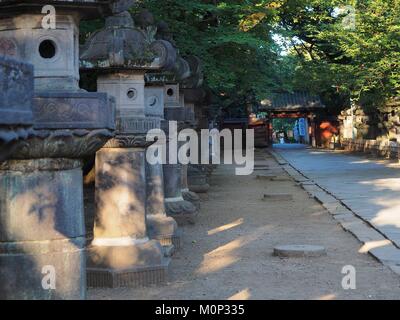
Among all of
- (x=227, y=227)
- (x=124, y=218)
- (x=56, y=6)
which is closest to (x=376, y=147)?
(x=227, y=227)

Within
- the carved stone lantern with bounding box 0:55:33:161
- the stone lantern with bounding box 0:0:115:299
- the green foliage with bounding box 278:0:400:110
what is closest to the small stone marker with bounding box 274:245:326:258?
the stone lantern with bounding box 0:0:115:299

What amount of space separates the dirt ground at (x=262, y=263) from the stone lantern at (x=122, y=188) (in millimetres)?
242

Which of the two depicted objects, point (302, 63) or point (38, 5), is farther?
point (302, 63)

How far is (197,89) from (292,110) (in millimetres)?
41827

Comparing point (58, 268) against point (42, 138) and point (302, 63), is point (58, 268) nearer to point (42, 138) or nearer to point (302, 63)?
point (42, 138)

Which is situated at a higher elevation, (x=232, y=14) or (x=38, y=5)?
(x=232, y=14)

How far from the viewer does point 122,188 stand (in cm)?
785

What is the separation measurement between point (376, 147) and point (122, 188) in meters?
30.1

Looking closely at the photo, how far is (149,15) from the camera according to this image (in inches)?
384

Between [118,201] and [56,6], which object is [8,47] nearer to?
[56,6]

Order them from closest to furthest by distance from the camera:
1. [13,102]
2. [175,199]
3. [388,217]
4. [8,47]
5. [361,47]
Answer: [13,102]
[8,47]
[175,199]
[388,217]
[361,47]

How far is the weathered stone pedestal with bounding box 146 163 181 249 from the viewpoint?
9.59m

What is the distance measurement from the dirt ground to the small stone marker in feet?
0.48
